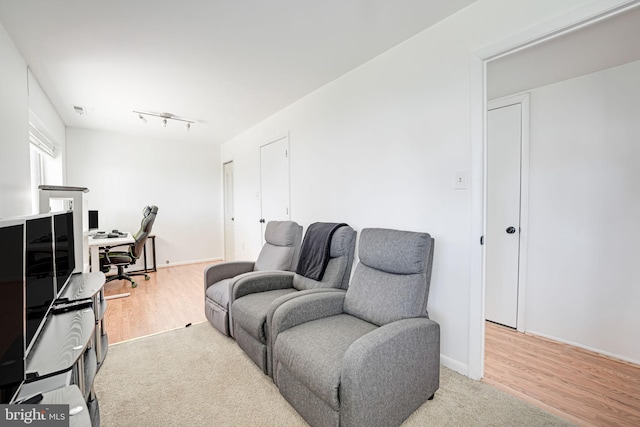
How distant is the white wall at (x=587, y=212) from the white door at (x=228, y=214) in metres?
4.80

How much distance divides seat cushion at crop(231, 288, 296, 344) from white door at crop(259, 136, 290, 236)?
4.77 ft

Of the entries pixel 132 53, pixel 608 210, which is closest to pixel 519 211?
pixel 608 210

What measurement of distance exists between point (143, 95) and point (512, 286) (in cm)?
445

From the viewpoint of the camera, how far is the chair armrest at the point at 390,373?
1.26 metres

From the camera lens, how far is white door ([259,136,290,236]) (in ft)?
12.1

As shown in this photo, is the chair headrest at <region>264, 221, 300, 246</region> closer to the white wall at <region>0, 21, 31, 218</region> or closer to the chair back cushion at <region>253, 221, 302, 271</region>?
the chair back cushion at <region>253, 221, 302, 271</region>

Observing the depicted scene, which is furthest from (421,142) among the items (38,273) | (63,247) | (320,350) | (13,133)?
(13,133)

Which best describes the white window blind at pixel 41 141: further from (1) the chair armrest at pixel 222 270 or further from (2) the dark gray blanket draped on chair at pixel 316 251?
(2) the dark gray blanket draped on chair at pixel 316 251

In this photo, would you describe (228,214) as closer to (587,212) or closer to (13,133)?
(13,133)

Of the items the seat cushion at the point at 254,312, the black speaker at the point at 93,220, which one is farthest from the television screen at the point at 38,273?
the black speaker at the point at 93,220

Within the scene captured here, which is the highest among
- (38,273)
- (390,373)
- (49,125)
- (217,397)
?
(49,125)

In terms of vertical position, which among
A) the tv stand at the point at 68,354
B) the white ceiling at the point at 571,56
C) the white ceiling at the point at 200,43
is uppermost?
the white ceiling at the point at 200,43

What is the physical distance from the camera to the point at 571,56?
2055 millimetres

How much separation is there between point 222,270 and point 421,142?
2.24 meters
